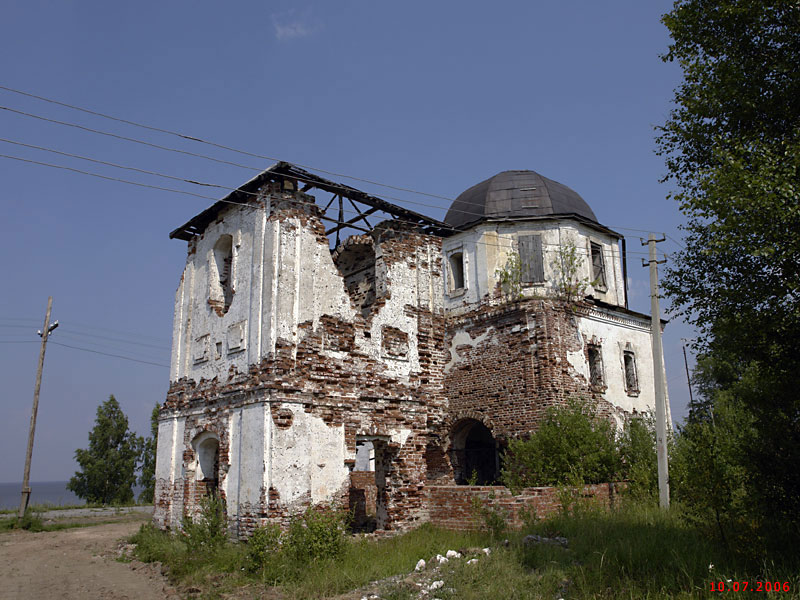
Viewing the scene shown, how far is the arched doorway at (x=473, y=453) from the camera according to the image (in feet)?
57.8

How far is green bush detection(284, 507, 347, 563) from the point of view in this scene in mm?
10703

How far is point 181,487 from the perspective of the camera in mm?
14234

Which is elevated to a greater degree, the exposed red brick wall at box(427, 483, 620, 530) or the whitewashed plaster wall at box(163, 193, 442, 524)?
the whitewashed plaster wall at box(163, 193, 442, 524)

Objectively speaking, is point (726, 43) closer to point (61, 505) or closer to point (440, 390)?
point (440, 390)

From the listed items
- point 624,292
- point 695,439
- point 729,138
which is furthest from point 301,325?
point 624,292

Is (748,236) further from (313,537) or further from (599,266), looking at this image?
(599,266)

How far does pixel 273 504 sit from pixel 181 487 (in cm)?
396

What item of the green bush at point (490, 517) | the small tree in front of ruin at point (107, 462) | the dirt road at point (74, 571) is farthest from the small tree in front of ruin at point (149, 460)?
the green bush at point (490, 517)

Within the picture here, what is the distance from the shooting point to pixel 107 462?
3161 centimetres

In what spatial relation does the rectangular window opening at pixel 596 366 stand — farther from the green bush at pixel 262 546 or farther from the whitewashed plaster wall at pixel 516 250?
the green bush at pixel 262 546

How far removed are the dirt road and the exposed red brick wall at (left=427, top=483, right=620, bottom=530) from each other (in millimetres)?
5423

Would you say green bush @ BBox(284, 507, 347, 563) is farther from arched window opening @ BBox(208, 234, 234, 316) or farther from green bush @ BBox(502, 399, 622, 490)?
arched window opening @ BBox(208, 234, 234, 316)

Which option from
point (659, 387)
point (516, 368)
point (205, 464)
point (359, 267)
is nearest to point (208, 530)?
point (205, 464)

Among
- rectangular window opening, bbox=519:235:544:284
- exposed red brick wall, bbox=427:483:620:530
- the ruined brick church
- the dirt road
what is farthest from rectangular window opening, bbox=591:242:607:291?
the dirt road
